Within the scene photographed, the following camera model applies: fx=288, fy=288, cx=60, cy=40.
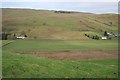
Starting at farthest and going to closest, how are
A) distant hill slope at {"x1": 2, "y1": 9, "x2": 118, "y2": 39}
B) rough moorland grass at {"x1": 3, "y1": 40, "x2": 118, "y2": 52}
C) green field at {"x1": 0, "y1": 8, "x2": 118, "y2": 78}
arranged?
distant hill slope at {"x1": 2, "y1": 9, "x2": 118, "y2": 39}, rough moorland grass at {"x1": 3, "y1": 40, "x2": 118, "y2": 52}, green field at {"x1": 0, "y1": 8, "x2": 118, "y2": 78}

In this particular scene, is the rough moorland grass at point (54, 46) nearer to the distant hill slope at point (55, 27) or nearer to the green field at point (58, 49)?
the green field at point (58, 49)

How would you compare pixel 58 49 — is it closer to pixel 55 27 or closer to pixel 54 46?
pixel 54 46

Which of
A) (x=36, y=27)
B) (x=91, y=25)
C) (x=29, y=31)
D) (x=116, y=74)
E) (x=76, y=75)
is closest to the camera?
(x=76, y=75)

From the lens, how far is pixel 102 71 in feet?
65.6

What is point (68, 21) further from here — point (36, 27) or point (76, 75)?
point (76, 75)

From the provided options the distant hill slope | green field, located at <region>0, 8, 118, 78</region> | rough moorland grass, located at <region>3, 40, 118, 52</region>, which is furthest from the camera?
the distant hill slope

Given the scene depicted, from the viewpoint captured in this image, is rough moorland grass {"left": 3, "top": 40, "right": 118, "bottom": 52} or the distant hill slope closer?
rough moorland grass {"left": 3, "top": 40, "right": 118, "bottom": 52}

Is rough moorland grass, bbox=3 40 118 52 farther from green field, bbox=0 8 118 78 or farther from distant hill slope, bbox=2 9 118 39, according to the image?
distant hill slope, bbox=2 9 118 39

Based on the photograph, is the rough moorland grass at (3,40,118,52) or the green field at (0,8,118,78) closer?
the green field at (0,8,118,78)

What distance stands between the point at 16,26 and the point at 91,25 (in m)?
34.3

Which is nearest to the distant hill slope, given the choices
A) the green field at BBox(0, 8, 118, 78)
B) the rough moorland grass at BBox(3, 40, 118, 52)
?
the green field at BBox(0, 8, 118, 78)

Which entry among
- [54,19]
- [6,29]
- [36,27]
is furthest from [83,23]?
[6,29]

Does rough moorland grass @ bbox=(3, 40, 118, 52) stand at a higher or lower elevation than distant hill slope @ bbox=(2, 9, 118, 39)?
lower

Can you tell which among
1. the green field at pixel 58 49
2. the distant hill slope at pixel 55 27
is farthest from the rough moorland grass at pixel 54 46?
the distant hill slope at pixel 55 27
